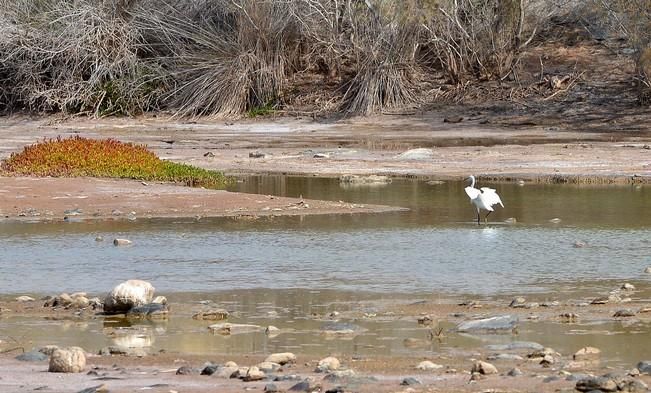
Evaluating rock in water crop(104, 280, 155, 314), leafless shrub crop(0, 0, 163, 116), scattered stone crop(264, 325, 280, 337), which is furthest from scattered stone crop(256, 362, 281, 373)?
leafless shrub crop(0, 0, 163, 116)

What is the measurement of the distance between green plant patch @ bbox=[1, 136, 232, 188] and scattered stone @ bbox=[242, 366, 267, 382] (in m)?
12.2

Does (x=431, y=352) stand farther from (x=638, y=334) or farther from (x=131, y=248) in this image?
(x=131, y=248)

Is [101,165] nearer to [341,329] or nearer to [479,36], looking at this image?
[341,329]

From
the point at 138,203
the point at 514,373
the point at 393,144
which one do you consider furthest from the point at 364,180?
the point at 514,373

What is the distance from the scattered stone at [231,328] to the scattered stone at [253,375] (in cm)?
179

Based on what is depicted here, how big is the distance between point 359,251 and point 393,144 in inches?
541

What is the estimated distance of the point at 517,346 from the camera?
7.47 m

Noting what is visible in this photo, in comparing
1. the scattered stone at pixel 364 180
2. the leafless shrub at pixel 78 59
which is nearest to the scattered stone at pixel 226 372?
the scattered stone at pixel 364 180

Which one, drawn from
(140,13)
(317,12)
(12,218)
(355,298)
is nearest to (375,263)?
(355,298)

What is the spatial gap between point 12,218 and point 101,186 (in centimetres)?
242

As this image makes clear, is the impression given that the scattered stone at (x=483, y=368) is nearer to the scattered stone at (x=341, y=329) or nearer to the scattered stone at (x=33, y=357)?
the scattered stone at (x=341, y=329)

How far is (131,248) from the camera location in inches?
494

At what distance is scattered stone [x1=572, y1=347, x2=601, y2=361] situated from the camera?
280 inches

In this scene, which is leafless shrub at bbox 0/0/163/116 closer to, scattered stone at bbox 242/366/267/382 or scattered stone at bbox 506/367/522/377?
scattered stone at bbox 242/366/267/382
